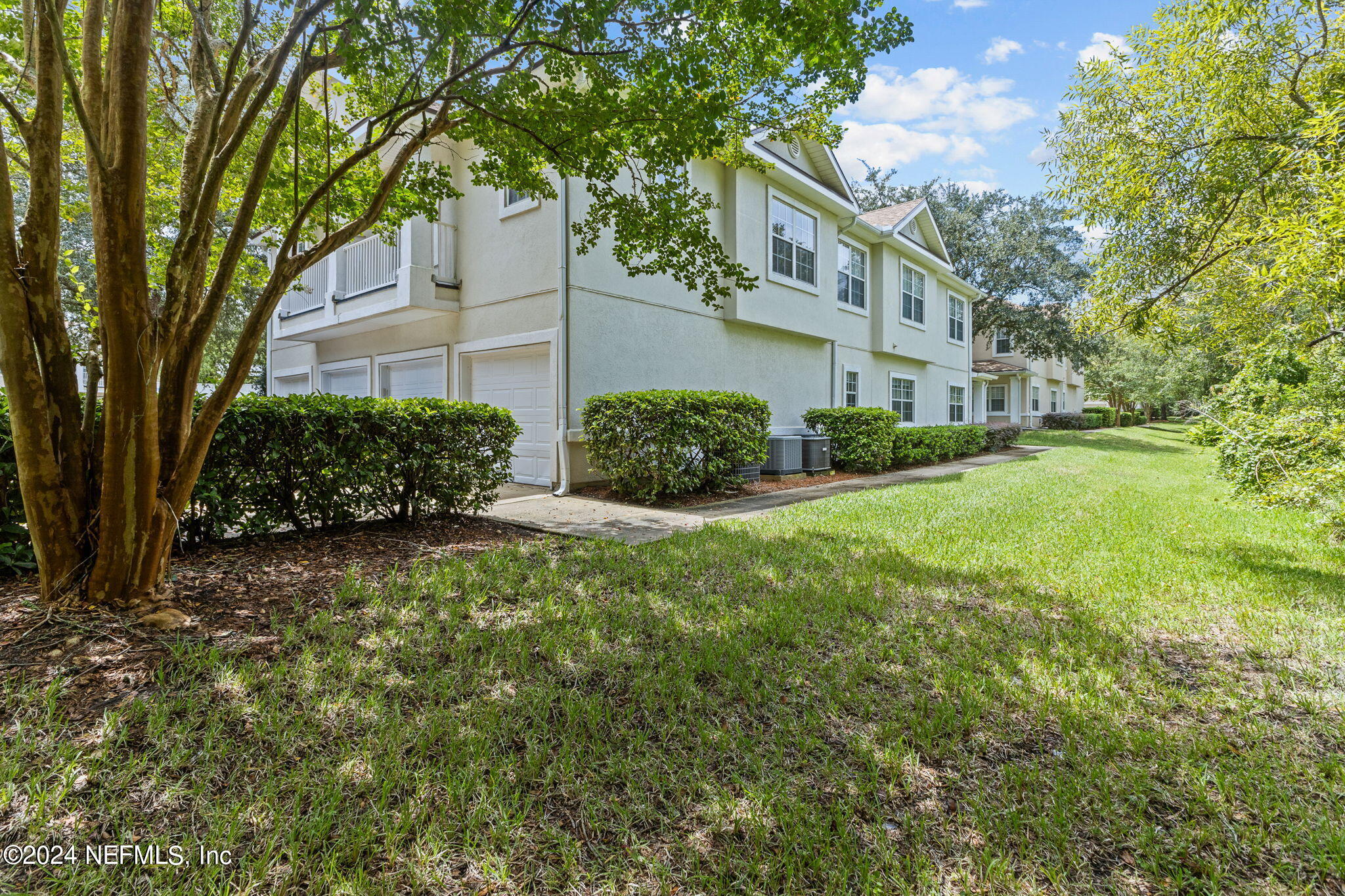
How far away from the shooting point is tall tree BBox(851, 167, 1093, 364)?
983 inches

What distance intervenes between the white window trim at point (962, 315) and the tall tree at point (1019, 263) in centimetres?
357

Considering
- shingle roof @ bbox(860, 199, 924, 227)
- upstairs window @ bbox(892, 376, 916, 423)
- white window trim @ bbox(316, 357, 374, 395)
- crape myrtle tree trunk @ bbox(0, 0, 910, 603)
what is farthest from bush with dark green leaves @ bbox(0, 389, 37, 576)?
upstairs window @ bbox(892, 376, 916, 423)

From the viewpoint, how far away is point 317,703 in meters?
2.59

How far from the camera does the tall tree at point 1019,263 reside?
983 inches

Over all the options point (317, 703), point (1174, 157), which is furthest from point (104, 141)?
point (1174, 157)

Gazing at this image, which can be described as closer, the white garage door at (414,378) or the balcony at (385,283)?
the balcony at (385,283)

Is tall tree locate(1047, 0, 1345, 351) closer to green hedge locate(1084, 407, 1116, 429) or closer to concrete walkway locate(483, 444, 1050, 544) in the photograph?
concrete walkway locate(483, 444, 1050, 544)

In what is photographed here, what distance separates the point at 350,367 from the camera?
13.3 m

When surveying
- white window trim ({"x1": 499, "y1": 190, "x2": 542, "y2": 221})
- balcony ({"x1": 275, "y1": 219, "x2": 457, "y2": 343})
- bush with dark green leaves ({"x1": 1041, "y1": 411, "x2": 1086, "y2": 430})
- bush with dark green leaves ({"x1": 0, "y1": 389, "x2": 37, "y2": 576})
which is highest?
white window trim ({"x1": 499, "y1": 190, "x2": 542, "y2": 221})

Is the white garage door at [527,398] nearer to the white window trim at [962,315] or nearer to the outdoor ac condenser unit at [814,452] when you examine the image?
the outdoor ac condenser unit at [814,452]

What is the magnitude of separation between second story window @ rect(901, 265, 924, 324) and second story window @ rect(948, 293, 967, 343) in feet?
9.48

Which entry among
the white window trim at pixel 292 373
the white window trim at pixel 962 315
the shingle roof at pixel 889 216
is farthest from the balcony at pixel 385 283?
the white window trim at pixel 962 315

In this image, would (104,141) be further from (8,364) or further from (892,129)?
(892,129)

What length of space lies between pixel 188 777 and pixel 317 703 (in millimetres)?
538
